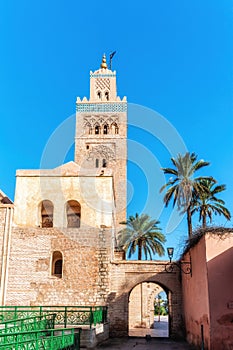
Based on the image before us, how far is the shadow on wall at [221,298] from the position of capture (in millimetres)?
9641

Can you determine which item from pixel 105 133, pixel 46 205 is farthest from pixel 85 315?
pixel 105 133

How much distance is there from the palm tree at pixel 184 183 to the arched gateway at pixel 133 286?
3.79 metres

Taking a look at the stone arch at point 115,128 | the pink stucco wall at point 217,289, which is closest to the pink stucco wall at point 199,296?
the pink stucco wall at point 217,289

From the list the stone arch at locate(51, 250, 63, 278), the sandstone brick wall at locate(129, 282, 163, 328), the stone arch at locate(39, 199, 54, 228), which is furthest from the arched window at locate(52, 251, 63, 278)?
the sandstone brick wall at locate(129, 282, 163, 328)

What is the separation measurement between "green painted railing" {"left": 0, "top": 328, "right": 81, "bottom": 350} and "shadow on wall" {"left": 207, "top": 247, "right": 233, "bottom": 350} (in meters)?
3.61

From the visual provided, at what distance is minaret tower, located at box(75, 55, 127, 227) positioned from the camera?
37.4 metres

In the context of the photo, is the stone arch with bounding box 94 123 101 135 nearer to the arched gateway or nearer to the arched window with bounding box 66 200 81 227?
the arched window with bounding box 66 200 81 227

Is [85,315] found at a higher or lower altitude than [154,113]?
lower

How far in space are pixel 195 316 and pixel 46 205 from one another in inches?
403

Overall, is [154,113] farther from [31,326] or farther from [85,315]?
[31,326]

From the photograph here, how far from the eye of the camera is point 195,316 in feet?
42.8

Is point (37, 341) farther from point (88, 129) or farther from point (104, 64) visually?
point (104, 64)

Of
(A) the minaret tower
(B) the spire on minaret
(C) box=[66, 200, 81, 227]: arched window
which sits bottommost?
(C) box=[66, 200, 81, 227]: arched window

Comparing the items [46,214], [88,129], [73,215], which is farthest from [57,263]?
[88,129]
